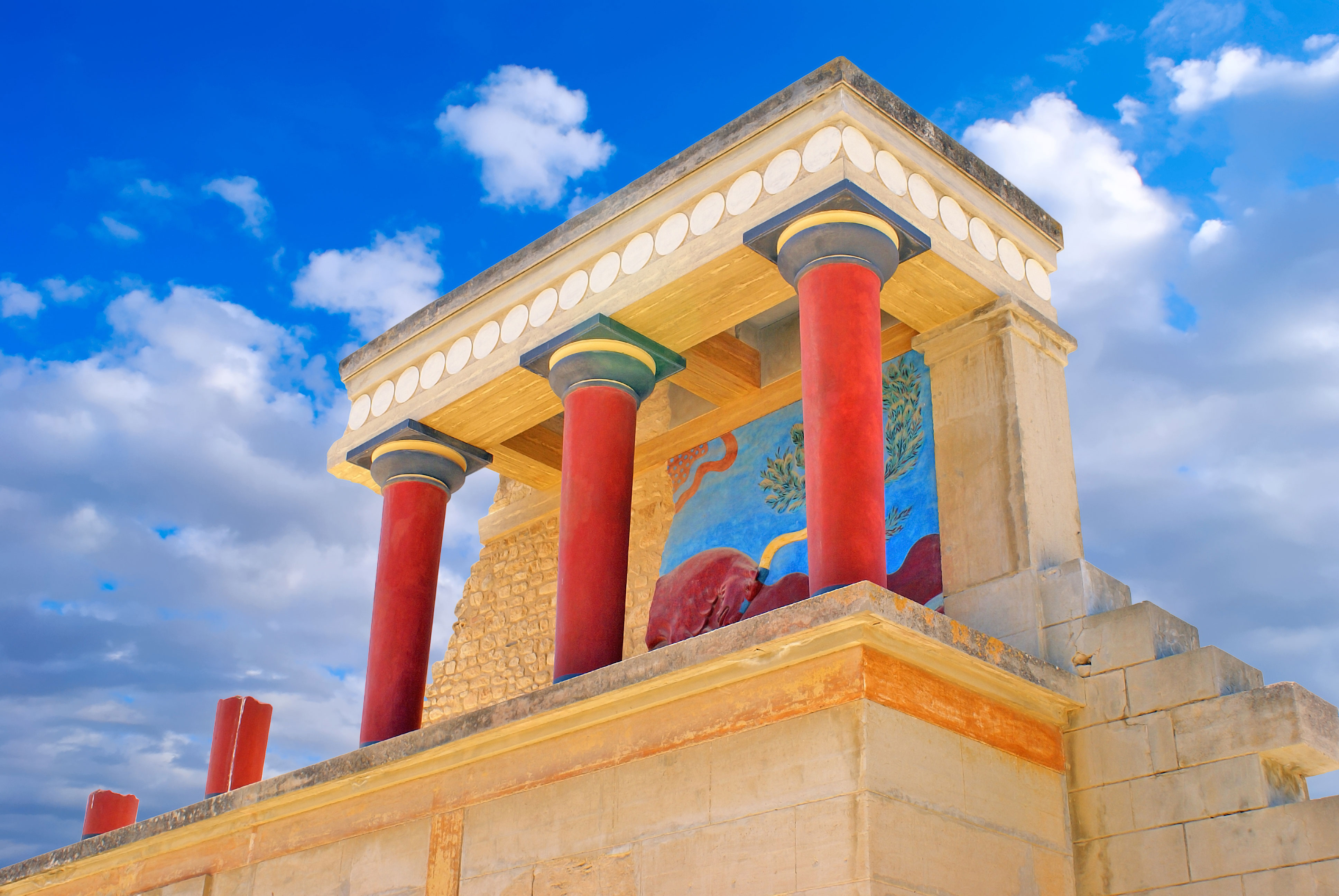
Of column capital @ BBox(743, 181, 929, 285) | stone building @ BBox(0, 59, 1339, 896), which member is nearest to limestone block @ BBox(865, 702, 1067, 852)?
stone building @ BBox(0, 59, 1339, 896)

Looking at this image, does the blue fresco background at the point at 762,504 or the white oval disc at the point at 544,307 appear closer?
the blue fresco background at the point at 762,504

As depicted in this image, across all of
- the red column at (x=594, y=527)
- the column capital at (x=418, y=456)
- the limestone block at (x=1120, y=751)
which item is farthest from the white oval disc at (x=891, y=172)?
the column capital at (x=418, y=456)

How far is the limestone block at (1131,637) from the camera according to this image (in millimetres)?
6973

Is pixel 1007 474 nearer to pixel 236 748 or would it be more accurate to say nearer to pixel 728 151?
pixel 728 151

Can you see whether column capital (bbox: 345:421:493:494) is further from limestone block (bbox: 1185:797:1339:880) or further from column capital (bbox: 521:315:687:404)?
limestone block (bbox: 1185:797:1339:880)

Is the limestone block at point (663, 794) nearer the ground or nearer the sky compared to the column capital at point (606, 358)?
nearer the ground

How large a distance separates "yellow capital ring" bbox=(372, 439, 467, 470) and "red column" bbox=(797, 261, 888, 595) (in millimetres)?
3733

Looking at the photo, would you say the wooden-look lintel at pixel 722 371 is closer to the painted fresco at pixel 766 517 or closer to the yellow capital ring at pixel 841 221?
the painted fresco at pixel 766 517

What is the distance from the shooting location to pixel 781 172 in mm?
8062

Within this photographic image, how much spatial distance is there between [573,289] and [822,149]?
218 centimetres

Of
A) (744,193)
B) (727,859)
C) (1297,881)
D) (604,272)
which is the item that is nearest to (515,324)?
(604,272)

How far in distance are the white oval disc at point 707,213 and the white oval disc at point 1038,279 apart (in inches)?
84.1

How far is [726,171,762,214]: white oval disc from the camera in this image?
8164mm

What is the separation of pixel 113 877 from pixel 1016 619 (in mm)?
6817
